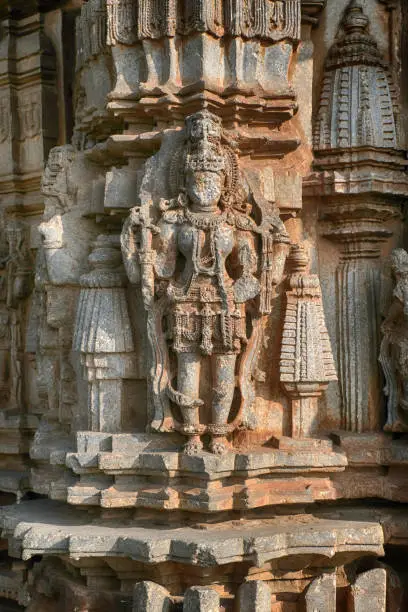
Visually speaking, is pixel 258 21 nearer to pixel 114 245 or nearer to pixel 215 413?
pixel 114 245

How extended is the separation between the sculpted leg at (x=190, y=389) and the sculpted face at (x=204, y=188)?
4.17 ft

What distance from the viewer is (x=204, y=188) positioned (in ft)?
23.7

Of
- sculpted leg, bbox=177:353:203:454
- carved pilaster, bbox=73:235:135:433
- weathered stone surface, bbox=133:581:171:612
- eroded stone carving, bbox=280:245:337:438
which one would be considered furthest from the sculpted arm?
weathered stone surface, bbox=133:581:171:612

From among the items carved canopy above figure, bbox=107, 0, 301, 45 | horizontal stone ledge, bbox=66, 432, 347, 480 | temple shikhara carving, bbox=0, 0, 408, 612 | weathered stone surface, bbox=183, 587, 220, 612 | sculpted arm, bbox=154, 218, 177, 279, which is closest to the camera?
weathered stone surface, bbox=183, 587, 220, 612

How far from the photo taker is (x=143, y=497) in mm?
7254

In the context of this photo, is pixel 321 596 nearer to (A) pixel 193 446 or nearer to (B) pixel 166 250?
(A) pixel 193 446

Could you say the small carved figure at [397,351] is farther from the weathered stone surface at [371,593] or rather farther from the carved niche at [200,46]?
the carved niche at [200,46]

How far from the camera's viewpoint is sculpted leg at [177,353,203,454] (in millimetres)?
7211

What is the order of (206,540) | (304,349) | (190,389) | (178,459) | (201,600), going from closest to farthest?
(201,600), (206,540), (178,459), (190,389), (304,349)

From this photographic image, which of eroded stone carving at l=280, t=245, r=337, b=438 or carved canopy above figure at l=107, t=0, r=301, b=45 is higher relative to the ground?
carved canopy above figure at l=107, t=0, r=301, b=45

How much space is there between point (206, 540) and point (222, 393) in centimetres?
119

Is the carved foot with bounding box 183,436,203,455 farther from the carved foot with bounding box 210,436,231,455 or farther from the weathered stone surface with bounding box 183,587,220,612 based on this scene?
the weathered stone surface with bounding box 183,587,220,612

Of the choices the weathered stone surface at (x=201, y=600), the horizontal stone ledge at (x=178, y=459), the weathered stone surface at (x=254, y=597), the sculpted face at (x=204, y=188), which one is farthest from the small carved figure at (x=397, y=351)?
the weathered stone surface at (x=201, y=600)

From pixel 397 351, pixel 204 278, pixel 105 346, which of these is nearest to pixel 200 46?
pixel 204 278
